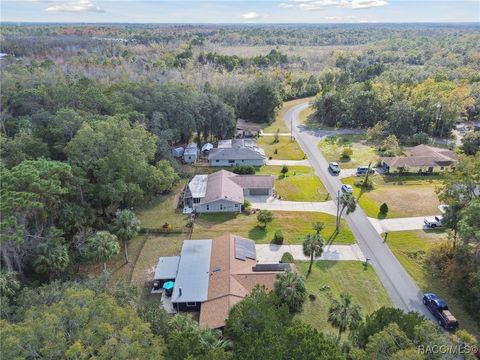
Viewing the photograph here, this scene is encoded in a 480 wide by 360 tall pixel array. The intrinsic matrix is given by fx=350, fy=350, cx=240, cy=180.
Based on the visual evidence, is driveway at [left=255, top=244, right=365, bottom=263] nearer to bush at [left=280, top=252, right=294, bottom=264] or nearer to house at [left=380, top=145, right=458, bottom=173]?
bush at [left=280, top=252, right=294, bottom=264]

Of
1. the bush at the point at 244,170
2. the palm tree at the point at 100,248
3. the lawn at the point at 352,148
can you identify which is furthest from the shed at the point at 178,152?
the palm tree at the point at 100,248

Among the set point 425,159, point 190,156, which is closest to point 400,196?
point 425,159

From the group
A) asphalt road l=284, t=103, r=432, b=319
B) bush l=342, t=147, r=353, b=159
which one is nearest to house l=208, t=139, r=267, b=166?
asphalt road l=284, t=103, r=432, b=319

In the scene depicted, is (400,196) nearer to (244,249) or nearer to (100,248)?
(244,249)

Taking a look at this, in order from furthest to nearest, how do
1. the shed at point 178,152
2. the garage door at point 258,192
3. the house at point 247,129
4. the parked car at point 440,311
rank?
1. the house at point 247,129
2. the shed at point 178,152
3. the garage door at point 258,192
4. the parked car at point 440,311

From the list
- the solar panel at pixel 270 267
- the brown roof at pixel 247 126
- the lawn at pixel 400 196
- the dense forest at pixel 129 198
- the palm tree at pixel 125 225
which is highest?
the dense forest at pixel 129 198

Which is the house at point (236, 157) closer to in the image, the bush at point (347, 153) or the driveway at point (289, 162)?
the driveway at point (289, 162)
